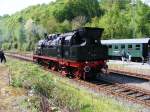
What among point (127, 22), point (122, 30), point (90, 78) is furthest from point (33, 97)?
point (127, 22)

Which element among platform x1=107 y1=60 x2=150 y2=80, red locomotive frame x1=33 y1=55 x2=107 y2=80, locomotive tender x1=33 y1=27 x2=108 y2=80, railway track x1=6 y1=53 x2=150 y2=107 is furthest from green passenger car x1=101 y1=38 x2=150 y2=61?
railway track x1=6 y1=53 x2=150 y2=107

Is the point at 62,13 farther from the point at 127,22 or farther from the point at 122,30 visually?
the point at 122,30

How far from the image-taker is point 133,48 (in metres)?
44.2

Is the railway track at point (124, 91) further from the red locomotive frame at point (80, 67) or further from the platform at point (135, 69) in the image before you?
the platform at point (135, 69)

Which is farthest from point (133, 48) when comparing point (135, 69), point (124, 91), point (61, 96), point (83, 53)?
point (61, 96)

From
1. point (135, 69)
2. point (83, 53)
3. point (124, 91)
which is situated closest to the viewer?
point (124, 91)

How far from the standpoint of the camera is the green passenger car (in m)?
42.7

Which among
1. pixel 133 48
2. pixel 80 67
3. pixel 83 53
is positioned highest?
pixel 83 53

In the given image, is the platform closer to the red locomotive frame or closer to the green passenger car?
the red locomotive frame

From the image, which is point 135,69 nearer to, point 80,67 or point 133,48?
point 80,67

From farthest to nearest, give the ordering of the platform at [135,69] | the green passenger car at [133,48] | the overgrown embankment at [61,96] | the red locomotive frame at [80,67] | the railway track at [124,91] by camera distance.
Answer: the green passenger car at [133,48] < the platform at [135,69] < the red locomotive frame at [80,67] < the railway track at [124,91] < the overgrown embankment at [61,96]

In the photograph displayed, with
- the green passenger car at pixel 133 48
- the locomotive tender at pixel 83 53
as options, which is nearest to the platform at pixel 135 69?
the locomotive tender at pixel 83 53

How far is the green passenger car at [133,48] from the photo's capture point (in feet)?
140

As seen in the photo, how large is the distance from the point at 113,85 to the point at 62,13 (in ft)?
317
